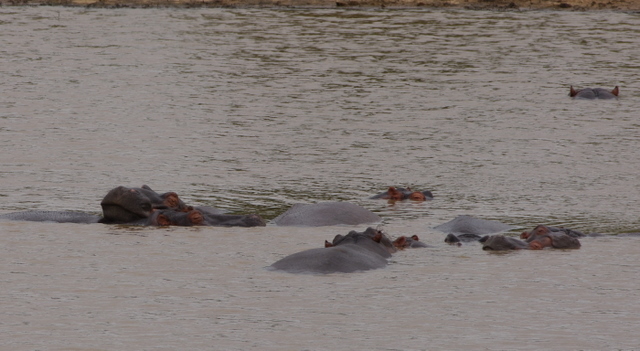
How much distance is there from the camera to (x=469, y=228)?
10945mm

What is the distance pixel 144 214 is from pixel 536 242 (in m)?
3.57

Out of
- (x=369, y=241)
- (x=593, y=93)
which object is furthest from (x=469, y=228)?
(x=593, y=93)

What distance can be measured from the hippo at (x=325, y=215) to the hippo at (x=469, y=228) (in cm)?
77

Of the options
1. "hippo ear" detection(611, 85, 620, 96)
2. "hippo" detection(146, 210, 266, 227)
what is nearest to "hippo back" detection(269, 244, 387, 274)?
"hippo" detection(146, 210, 266, 227)

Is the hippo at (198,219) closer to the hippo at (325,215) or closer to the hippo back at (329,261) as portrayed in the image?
the hippo at (325,215)

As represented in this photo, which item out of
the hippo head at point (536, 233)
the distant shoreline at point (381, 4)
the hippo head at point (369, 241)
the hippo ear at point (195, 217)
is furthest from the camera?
the distant shoreline at point (381, 4)

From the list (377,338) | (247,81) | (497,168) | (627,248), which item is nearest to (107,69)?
(247,81)

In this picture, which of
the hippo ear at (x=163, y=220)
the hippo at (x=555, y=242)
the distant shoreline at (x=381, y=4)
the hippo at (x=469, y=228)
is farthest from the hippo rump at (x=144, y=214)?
the distant shoreline at (x=381, y=4)

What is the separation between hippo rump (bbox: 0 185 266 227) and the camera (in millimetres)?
11273

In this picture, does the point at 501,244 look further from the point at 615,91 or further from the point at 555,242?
the point at 615,91

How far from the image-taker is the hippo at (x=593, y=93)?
20.8 m

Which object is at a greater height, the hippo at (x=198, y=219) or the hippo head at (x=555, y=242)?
the hippo head at (x=555, y=242)

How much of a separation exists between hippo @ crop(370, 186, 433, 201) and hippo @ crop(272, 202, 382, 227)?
828 millimetres

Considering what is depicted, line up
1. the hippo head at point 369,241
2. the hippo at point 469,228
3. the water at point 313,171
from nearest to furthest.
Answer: the water at point 313,171 → the hippo head at point 369,241 → the hippo at point 469,228
